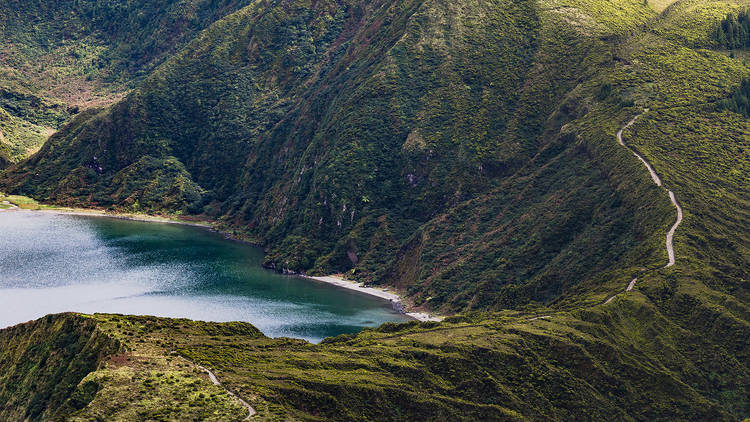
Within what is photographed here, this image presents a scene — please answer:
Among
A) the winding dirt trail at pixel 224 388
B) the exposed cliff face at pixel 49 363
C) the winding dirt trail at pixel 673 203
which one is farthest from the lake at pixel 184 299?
the winding dirt trail at pixel 224 388

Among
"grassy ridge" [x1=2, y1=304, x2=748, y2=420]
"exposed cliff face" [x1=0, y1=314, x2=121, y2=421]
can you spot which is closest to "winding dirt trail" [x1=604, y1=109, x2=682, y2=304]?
"grassy ridge" [x1=2, y1=304, x2=748, y2=420]

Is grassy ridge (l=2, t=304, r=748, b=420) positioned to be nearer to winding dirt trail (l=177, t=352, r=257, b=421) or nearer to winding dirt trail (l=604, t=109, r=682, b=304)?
winding dirt trail (l=177, t=352, r=257, b=421)

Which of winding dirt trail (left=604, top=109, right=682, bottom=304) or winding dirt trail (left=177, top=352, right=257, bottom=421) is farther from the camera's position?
winding dirt trail (left=604, top=109, right=682, bottom=304)

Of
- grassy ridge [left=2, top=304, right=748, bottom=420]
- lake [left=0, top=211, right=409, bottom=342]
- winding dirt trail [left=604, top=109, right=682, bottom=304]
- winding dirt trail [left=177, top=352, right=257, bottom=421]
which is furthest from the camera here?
lake [left=0, top=211, right=409, bottom=342]

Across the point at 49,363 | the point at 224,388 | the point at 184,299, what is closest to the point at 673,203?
the point at 184,299

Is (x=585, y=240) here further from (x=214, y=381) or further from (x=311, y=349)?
(x=214, y=381)

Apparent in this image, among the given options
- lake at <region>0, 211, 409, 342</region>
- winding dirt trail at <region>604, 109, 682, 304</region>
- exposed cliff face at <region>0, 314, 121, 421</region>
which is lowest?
lake at <region>0, 211, 409, 342</region>

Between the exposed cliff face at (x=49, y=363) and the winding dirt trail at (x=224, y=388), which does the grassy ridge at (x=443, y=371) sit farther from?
the exposed cliff face at (x=49, y=363)

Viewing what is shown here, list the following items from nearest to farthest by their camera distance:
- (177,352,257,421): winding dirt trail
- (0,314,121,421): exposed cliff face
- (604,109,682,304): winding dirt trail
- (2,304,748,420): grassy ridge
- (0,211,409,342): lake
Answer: (177,352,257,421): winding dirt trail
(2,304,748,420): grassy ridge
(0,314,121,421): exposed cliff face
(604,109,682,304): winding dirt trail
(0,211,409,342): lake

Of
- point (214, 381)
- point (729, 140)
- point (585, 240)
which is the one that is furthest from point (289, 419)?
point (729, 140)
